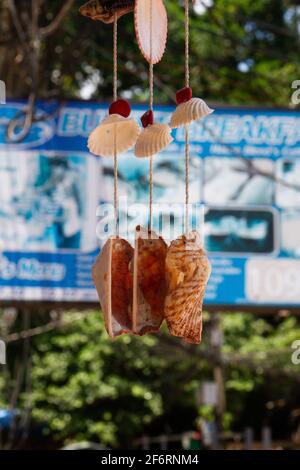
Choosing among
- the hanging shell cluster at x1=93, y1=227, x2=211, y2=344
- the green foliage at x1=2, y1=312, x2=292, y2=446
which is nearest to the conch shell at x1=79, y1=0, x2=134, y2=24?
the hanging shell cluster at x1=93, y1=227, x2=211, y2=344

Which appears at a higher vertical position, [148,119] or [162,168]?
[162,168]

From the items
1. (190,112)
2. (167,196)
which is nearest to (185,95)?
(190,112)

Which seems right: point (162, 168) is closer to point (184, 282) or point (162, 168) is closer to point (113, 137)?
point (113, 137)

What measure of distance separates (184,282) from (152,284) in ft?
0.33

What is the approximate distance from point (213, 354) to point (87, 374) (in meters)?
3.31

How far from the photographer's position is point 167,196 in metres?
9.02

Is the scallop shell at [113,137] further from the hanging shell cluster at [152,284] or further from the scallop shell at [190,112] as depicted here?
the hanging shell cluster at [152,284]

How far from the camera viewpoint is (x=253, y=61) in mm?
16047

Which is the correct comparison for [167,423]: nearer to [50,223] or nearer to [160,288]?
[50,223]

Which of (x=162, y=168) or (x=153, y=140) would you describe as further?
(x=162, y=168)

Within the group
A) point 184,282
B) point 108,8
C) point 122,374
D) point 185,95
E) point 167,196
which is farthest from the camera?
point 122,374

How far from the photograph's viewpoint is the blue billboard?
8.81 meters
